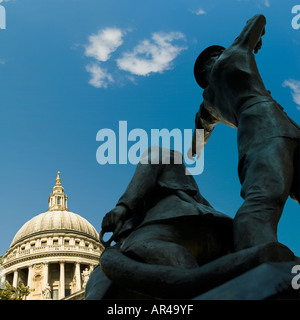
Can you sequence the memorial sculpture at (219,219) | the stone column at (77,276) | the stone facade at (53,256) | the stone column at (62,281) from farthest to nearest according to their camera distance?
the stone facade at (53,256), the stone column at (62,281), the stone column at (77,276), the memorial sculpture at (219,219)

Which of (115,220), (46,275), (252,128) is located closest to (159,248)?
(115,220)

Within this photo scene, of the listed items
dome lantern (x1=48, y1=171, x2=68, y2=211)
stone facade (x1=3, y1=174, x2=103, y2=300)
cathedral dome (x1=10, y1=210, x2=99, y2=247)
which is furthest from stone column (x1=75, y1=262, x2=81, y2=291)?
dome lantern (x1=48, y1=171, x2=68, y2=211)

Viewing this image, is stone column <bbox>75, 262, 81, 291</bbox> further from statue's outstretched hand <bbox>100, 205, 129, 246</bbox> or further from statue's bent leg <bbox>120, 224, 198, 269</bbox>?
statue's bent leg <bbox>120, 224, 198, 269</bbox>

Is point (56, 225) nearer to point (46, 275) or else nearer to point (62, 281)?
point (46, 275)

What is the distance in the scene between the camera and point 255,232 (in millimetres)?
2354

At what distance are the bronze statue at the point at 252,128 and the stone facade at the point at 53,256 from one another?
194 feet

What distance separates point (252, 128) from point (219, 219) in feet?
2.21

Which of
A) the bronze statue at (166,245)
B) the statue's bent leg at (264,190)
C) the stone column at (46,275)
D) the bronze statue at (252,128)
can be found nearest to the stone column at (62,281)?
the stone column at (46,275)

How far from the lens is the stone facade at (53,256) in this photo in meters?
62.3

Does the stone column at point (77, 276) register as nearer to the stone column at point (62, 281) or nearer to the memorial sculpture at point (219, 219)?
A: the stone column at point (62, 281)

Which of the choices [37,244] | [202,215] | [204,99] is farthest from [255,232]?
[37,244]

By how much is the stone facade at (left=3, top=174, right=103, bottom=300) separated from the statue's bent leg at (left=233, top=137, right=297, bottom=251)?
5965 cm

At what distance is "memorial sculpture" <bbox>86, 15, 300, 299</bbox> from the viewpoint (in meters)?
2.01

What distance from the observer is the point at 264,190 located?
8.25 ft
